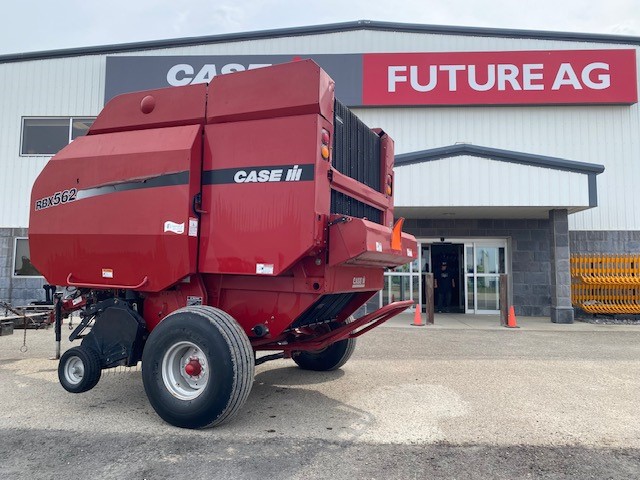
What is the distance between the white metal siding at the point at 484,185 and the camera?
12305 mm

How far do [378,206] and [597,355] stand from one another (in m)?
5.36

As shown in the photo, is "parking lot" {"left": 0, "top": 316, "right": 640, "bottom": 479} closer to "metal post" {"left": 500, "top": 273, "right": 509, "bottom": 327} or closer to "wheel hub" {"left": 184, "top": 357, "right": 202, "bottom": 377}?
"wheel hub" {"left": 184, "top": 357, "right": 202, "bottom": 377}

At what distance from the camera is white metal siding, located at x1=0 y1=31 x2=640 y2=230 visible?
15.0 metres

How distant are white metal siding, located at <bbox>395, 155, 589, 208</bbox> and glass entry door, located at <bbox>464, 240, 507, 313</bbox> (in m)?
3.10

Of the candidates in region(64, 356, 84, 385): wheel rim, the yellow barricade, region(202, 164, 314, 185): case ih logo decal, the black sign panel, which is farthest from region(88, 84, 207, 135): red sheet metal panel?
the yellow barricade

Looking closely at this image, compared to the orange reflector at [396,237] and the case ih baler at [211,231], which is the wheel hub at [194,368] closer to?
the case ih baler at [211,231]

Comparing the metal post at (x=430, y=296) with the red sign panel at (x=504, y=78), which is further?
the red sign panel at (x=504, y=78)

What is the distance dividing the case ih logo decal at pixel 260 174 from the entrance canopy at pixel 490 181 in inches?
338

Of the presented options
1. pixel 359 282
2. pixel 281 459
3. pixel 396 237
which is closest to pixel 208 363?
pixel 281 459

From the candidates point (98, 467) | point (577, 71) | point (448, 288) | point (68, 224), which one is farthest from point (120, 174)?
point (577, 71)

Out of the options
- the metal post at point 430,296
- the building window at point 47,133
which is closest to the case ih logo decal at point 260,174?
the metal post at point 430,296

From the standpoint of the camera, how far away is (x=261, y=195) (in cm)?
457

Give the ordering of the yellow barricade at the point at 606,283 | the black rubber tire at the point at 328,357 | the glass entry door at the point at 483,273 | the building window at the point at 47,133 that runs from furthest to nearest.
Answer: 1. the building window at the point at 47,133
2. the glass entry door at the point at 483,273
3. the yellow barricade at the point at 606,283
4. the black rubber tire at the point at 328,357

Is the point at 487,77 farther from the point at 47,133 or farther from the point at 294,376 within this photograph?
the point at 47,133
